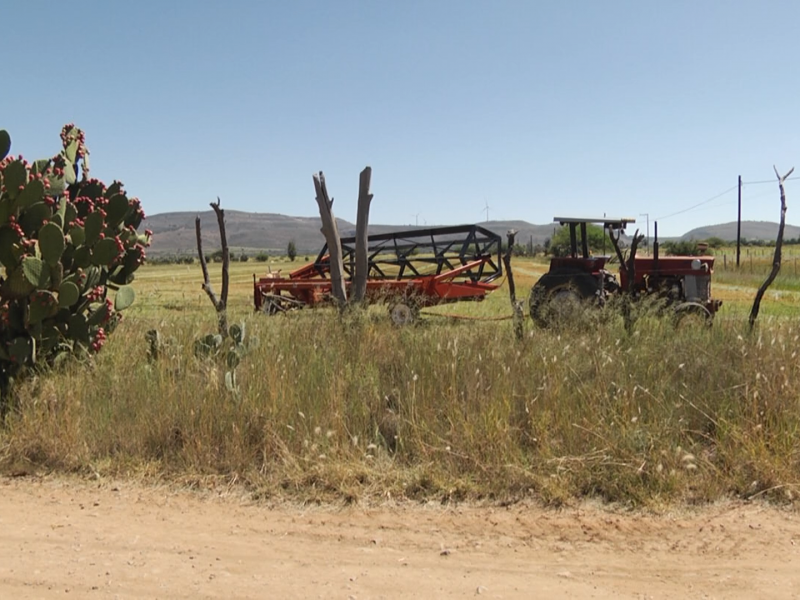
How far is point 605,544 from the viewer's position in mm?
3795

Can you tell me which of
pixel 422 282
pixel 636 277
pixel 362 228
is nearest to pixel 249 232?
pixel 422 282

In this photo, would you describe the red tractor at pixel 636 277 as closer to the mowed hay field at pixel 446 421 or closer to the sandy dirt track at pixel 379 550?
the mowed hay field at pixel 446 421

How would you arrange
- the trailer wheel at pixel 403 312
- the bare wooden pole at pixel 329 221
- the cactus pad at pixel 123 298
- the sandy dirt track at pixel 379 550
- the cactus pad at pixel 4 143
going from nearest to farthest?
the sandy dirt track at pixel 379 550 < the cactus pad at pixel 4 143 < the cactus pad at pixel 123 298 < the bare wooden pole at pixel 329 221 < the trailer wheel at pixel 403 312

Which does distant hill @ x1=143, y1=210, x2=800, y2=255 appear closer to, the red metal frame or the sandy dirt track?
the red metal frame

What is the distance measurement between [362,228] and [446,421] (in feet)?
13.0

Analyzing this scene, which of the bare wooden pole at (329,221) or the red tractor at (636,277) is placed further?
the red tractor at (636,277)

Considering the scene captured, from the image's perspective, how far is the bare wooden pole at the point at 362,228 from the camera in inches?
333

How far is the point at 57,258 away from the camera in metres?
5.89

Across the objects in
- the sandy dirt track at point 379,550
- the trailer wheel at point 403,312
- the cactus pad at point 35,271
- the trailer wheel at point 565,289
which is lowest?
the sandy dirt track at point 379,550

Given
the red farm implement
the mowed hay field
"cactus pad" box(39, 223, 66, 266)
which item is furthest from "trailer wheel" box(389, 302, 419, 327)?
"cactus pad" box(39, 223, 66, 266)

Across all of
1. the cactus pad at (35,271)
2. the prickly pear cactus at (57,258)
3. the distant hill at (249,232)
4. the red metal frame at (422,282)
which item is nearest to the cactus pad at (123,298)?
the prickly pear cactus at (57,258)

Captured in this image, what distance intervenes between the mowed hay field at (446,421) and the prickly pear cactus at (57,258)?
382 mm

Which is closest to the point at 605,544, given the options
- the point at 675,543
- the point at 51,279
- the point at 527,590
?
the point at 675,543

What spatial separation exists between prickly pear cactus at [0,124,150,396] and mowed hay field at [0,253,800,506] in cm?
38
